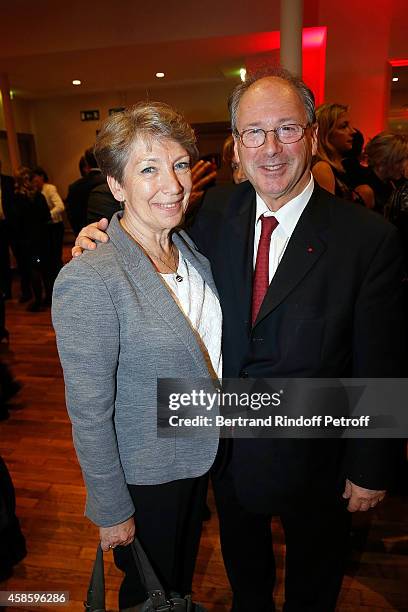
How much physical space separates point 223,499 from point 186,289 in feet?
2.52

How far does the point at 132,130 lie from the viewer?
1130 mm

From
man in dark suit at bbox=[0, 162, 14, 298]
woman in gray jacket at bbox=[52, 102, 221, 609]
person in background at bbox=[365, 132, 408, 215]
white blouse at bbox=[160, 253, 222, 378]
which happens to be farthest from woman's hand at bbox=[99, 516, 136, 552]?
man in dark suit at bbox=[0, 162, 14, 298]

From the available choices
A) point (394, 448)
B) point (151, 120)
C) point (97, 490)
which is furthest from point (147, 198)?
point (394, 448)

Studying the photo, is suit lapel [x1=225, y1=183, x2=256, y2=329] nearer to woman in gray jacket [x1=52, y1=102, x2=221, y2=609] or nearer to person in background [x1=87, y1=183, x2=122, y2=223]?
woman in gray jacket [x1=52, y1=102, x2=221, y2=609]

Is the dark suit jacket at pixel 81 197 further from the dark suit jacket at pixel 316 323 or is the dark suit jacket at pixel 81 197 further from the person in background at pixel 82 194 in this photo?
the dark suit jacket at pixel 316 323

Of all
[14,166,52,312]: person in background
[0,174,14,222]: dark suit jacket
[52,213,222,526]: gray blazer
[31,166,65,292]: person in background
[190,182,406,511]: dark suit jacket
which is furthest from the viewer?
[31,166,65,292]: person in background

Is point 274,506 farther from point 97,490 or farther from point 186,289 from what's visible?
point 186,289

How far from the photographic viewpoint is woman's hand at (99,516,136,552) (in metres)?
1.21

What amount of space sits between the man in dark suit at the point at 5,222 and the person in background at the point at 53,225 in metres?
0.45

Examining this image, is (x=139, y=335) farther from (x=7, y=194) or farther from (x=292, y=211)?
(x=7, y=194)

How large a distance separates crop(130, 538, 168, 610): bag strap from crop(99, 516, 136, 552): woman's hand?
1.1 inches

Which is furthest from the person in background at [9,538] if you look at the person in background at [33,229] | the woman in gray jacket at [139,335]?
the person in background at [33,229]

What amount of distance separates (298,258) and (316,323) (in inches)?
7.3

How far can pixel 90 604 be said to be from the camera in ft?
3.92
